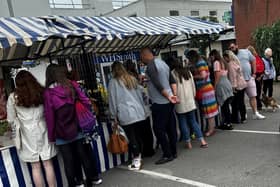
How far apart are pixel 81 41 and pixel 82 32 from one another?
1100mm

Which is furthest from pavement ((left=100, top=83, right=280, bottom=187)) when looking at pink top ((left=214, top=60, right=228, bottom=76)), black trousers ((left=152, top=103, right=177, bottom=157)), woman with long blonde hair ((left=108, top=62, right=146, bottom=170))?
pink top ((left=214, top=60, right=228, bottom=76))

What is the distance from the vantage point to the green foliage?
13.1m

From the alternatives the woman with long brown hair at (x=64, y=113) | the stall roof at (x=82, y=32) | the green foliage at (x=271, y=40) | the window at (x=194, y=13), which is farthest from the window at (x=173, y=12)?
the woman with long brown hair at (x=64, y=113)

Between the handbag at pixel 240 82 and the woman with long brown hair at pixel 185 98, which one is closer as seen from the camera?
the woman with long brown hair at pixel 185 98

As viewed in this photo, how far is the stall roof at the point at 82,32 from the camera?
398 centimetres

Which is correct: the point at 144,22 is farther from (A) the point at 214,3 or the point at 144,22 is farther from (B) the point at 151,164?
(A) the point at 214,3

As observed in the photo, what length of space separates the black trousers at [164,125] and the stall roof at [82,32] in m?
1.25

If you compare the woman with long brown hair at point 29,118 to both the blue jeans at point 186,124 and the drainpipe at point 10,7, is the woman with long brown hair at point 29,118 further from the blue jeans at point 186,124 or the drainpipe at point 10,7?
the drainpipe at point 10,7

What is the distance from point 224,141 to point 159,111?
5.29 ft

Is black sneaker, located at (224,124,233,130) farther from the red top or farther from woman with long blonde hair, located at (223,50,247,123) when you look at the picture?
the red top

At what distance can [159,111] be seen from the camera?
15.7 ft

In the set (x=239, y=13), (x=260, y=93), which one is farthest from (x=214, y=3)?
(x=260, y=93)

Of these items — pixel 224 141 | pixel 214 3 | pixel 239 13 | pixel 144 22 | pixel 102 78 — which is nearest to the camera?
pixel 224 141

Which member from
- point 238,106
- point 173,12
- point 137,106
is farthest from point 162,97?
point 173,12
